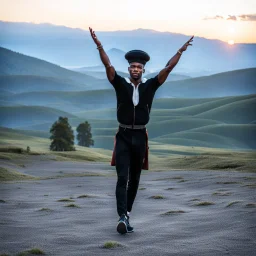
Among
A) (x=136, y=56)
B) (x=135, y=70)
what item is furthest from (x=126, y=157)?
(x=136, y=56)

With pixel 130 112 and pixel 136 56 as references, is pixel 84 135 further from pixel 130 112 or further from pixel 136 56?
pixel 130 112

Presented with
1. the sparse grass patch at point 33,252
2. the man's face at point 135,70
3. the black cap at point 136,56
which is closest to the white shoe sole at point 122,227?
the sparse grass patch at point 33,252

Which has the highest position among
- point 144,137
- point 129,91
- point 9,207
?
point 129,91

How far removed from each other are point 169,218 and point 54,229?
2.98 m

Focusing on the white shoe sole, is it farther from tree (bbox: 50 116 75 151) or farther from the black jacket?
tree (bbox: 50 116 75 151)

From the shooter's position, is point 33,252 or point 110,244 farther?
point 110,244

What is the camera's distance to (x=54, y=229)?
11.4 metres

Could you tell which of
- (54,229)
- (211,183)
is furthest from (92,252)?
(211,183)

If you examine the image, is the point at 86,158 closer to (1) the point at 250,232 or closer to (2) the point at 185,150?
(1) the point at 250,232

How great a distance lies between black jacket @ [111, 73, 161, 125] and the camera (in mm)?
11094

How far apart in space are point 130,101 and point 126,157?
1.15 meters

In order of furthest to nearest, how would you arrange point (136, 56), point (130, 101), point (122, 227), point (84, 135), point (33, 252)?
point (84, 135) → point (136, 56) → point (130, 101) → point (122, 227) → point (33, 252)

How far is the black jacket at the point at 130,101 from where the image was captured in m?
11.1

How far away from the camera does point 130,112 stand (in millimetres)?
11148
